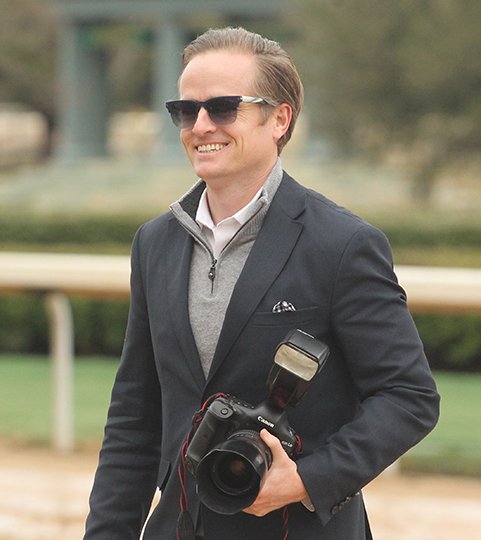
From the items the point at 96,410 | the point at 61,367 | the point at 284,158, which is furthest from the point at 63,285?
the point at 284,158

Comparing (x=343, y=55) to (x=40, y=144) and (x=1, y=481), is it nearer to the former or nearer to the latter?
(x=1, y=481)

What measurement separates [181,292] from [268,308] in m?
0.20

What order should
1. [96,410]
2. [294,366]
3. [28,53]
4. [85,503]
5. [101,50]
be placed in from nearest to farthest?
[294,366] < [85,503] < [96,410] < [101,50] < [28,53]

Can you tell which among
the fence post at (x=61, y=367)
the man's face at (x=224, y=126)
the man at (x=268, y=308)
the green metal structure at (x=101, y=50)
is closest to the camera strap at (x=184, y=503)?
the man at (x=268, y=308)

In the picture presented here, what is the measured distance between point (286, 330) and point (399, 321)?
202 mm

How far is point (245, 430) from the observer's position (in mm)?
2182

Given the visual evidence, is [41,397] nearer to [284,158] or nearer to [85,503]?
[85,503]

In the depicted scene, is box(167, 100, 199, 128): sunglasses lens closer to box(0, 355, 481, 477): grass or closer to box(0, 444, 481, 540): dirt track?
box(0, 444, 481, 540): dirt track

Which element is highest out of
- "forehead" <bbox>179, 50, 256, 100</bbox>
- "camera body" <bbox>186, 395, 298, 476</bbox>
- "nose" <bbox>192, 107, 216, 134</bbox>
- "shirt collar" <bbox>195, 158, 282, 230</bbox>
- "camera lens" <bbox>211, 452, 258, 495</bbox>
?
"forehead" <bbox>179, 50, 256, 100</bbox>

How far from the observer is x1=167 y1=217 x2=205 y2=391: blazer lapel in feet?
7.72

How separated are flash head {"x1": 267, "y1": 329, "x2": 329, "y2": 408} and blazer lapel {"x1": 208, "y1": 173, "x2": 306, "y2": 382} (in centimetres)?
13

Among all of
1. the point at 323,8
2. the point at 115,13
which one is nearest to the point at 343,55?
the point at 323,8

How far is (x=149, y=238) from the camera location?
8.41 ft

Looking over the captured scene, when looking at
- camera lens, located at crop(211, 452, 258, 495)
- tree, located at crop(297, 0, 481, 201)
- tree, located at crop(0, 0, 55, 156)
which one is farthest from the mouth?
tree, located at crop(0, 0, 55, 156)
